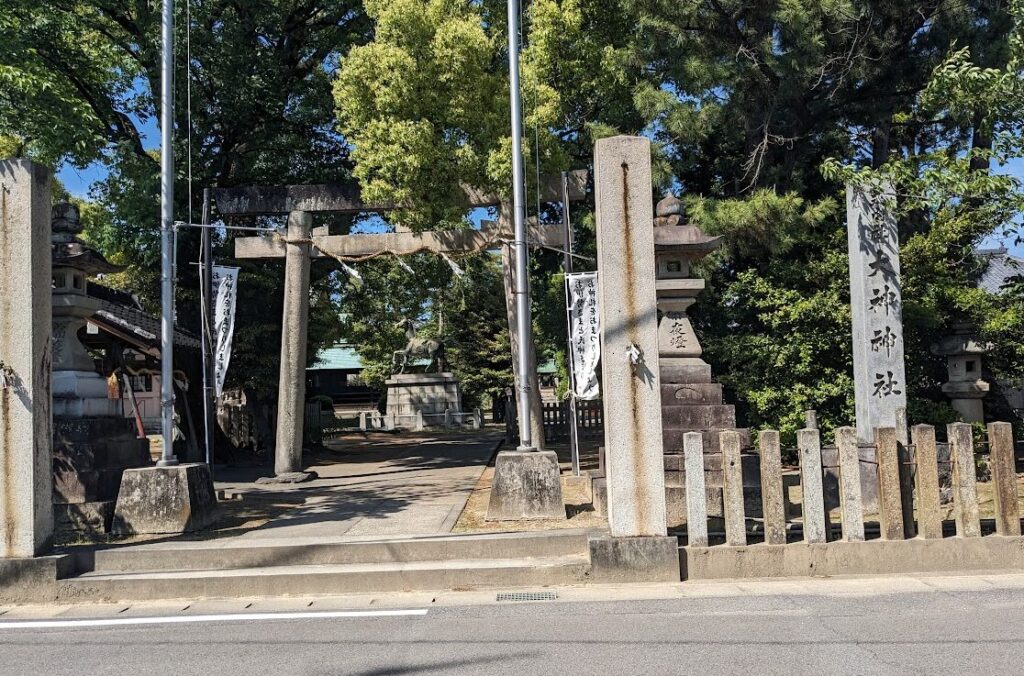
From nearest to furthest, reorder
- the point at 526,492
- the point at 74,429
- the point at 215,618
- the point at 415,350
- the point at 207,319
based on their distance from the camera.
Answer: the point at 215,618, the point at 74,429, the point at 526,492, the point at 207,319, the point at 415,350

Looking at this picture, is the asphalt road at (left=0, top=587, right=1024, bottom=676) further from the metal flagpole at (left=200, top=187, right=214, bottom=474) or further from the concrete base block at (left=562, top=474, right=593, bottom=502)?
the metal flagpole at (left=200, top=187, right=214, bottom=474)

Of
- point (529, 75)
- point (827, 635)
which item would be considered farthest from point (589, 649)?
point (529, 75)

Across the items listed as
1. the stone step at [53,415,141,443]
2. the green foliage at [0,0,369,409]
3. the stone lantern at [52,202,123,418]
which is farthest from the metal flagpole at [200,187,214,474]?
the stone step at [53,415,141,443]

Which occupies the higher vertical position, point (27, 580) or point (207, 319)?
point (207, 319)

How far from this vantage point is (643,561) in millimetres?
6754

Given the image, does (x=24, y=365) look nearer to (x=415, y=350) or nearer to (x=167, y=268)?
(x=167, y=268)

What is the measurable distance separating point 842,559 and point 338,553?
15.3 feet

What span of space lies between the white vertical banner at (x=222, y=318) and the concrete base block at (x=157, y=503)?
4081mm

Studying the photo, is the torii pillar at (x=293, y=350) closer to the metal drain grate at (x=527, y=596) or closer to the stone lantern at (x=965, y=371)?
the metal drain grate at (x=527, y=596)

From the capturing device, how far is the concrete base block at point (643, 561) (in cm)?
675

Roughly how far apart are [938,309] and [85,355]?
13.0 m

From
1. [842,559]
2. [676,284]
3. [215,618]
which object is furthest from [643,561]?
[676,284]

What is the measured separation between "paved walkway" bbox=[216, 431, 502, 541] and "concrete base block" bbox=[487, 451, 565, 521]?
661mm

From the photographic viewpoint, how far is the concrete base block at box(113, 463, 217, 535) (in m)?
8.79
